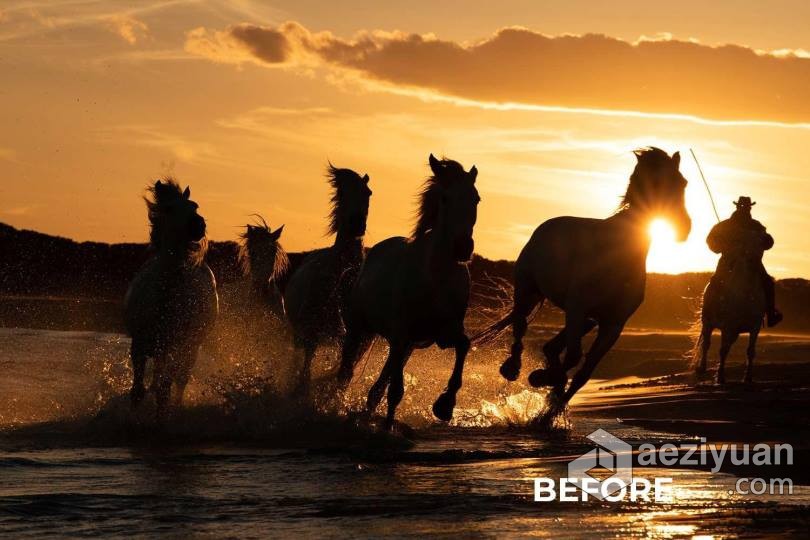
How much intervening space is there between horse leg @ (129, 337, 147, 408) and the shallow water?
203 millimetres

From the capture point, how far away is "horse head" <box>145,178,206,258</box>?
12.4 meters

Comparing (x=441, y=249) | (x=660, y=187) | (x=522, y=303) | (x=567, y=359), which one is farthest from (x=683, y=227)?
(x=441, y=249)

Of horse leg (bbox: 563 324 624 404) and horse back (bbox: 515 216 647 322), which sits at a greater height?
horse back (bbox: 515 216 647 322)

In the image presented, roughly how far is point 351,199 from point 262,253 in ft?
9.36

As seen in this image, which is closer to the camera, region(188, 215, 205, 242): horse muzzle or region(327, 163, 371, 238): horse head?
region(188, 215, 205, 242): horse muzzle

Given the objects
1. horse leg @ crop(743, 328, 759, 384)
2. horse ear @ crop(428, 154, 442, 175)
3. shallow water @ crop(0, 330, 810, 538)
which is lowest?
shallow water @ crop(0, 330, 810, 538)

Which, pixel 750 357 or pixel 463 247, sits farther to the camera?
pixel 750 357

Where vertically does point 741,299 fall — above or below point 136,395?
above

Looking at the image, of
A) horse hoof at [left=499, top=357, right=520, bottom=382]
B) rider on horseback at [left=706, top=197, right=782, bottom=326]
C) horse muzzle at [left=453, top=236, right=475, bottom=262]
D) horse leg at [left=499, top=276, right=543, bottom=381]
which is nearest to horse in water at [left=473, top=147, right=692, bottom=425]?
horse hoof at [left=499, top=357, right=520, bottom=382]

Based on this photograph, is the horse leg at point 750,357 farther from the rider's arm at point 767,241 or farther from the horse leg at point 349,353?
the horse leg at point 349,353

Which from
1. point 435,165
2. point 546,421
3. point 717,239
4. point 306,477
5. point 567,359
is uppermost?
point 717,239

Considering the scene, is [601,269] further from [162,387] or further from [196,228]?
[162,387]

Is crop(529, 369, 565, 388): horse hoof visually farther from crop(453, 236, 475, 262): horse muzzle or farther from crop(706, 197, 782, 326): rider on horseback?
crop(706, 197, 782, 326): rider on horseback

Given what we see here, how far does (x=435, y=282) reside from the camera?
11.3 metres
